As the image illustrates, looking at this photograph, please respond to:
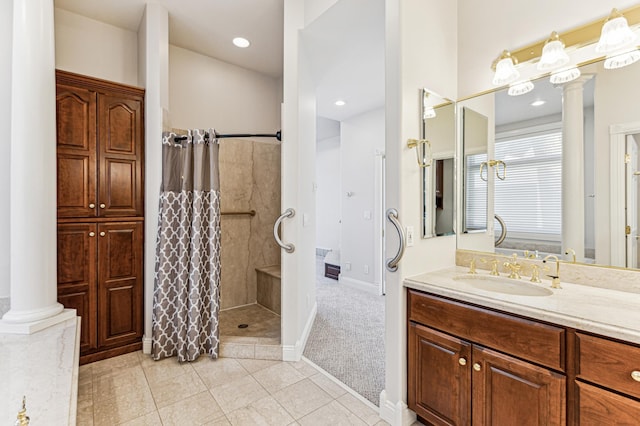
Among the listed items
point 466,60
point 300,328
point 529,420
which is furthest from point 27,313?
point 466,60

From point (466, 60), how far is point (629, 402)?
1.99m

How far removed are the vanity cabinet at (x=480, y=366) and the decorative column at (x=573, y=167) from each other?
0.68m

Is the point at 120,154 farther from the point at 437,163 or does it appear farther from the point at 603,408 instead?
the point at 603,408

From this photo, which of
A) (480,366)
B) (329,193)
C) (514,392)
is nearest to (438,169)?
(480,366)

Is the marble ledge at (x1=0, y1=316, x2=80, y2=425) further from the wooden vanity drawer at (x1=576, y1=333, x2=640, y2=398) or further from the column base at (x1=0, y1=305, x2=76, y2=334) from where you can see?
the wooden vanity drawer at (x1=576, y1=333, x2=640, y2=398)

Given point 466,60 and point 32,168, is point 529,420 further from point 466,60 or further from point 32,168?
point 32,168

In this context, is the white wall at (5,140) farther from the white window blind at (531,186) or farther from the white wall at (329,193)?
the white wall at (329,193)

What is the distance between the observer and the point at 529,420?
121 centimetres

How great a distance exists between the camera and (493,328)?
1.32 m

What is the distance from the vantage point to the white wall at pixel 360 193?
4352 millimetres

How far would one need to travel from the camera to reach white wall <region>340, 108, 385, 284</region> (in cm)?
435

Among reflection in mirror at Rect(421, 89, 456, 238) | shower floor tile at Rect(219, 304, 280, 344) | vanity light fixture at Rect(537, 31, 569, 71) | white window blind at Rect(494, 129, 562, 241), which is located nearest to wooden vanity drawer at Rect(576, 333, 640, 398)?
white window blind at Rect(494, 129, 562, 241)

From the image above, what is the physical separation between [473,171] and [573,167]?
55 centimetres

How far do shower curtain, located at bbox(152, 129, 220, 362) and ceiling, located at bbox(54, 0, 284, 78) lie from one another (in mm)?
1131
